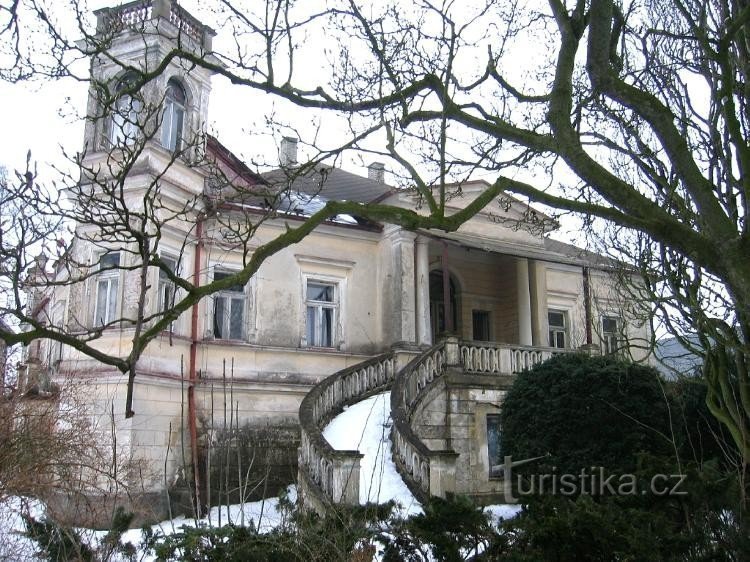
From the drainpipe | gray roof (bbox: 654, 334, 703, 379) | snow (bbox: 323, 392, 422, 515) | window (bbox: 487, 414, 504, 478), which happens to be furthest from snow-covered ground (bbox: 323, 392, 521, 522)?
gray roof (bbox: 654, 334, 703, 379)

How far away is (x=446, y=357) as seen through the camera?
15.7 meters

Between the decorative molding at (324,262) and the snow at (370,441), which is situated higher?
the decorative molding at (324,262)

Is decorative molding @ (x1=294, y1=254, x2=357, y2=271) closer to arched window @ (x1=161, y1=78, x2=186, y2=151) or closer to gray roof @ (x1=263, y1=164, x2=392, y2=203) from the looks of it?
gray roof @ (x1=263, y1=164, x2=392, y2=203)

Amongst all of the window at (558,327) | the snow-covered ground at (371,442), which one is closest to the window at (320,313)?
the snow-covered ground at (371,442)

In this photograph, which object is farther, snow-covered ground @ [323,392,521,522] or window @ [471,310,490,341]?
window @ [471,310,490,341]

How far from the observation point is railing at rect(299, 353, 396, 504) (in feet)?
37.1

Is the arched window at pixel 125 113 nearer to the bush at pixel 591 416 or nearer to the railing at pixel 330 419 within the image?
the railing at pixel 330 419

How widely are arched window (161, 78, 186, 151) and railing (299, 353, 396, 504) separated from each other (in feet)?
20.5

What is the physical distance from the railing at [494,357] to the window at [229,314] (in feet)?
16.6

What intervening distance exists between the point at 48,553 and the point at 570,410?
28.1ft

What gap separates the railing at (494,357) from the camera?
16016mm

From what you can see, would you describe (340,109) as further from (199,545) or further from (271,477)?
(271,477)

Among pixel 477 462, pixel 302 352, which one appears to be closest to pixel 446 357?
pixel 477 462

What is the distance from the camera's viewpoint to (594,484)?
9203 mm
